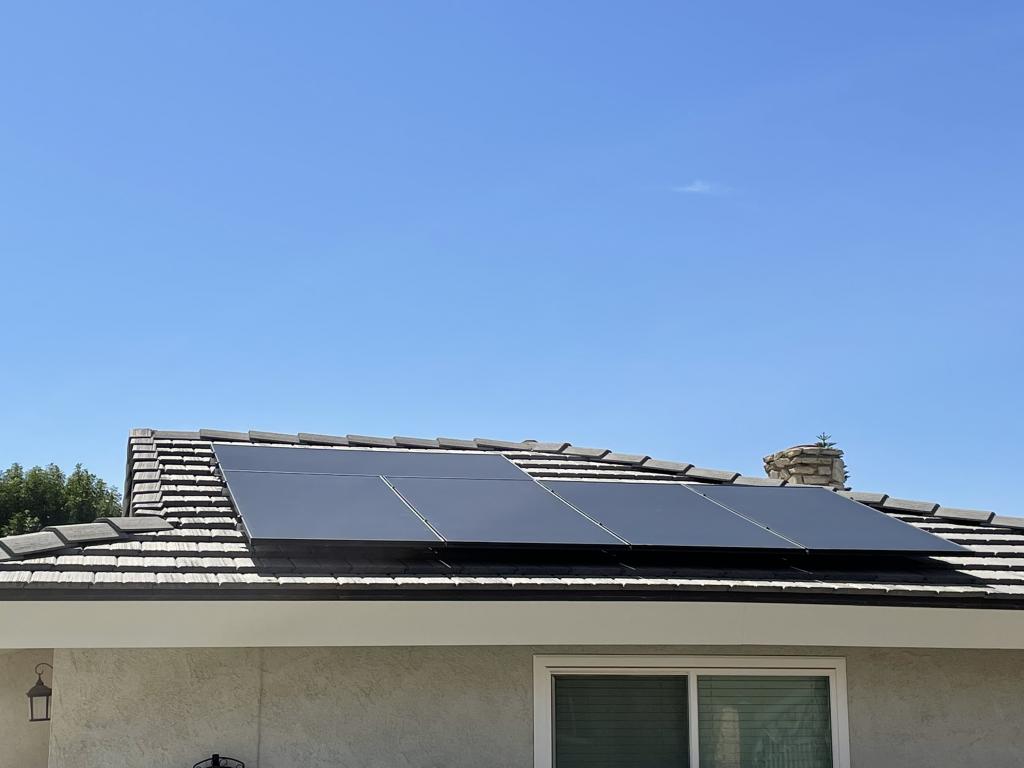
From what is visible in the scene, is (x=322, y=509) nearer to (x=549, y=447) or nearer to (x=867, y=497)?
(x=549, y=447)

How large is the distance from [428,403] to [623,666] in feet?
62.4

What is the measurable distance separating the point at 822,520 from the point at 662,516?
1671 mm

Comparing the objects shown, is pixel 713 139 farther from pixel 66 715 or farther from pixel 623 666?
pixel 66 715

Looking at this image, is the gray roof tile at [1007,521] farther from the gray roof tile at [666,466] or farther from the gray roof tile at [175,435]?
the gray roof tile at [175,435]

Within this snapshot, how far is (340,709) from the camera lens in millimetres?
8141

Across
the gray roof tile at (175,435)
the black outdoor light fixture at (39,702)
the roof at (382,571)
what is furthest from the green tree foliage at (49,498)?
the black outdoor light fixture at (39,702)

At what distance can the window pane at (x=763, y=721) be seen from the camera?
29.3 feet

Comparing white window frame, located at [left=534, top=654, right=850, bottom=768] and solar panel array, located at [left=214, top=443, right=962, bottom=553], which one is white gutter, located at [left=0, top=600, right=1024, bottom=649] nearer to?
white window frame, located at [left=534, top=654, right=850, bottom=768]

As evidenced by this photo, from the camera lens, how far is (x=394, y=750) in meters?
8.19

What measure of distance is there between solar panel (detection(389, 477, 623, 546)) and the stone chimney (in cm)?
850

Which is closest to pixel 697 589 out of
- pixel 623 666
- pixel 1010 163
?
pixel 623 666

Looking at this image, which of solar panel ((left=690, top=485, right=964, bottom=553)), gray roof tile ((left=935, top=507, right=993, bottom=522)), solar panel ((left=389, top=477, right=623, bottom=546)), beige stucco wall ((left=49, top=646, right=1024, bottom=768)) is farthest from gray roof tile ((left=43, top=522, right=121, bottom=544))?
gray roof tile ((left=935, top=507, right=993, bottom=522))

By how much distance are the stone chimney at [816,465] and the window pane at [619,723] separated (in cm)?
959

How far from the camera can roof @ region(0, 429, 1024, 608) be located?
7.37 m
